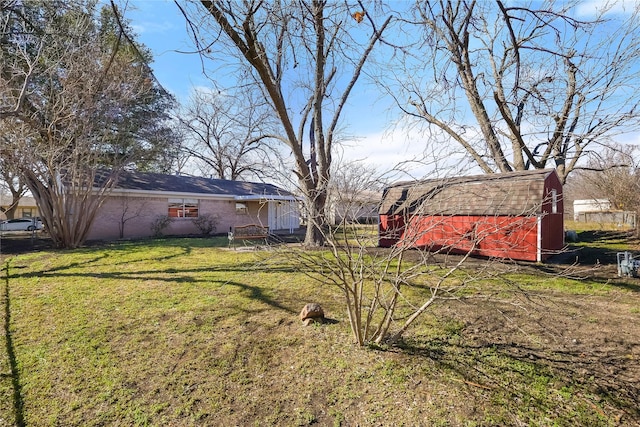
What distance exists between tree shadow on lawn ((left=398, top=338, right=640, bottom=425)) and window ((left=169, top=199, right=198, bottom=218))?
16.5 m

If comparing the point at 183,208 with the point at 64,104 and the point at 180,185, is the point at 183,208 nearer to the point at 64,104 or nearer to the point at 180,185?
the point at 180,185

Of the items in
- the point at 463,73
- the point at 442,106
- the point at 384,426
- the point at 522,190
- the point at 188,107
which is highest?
the point at 188,107

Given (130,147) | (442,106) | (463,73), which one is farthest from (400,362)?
(130,147)

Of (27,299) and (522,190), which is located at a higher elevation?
(522,190)

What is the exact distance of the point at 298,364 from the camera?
127 inches

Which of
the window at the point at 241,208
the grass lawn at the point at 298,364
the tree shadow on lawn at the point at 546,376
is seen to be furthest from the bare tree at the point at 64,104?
the tree shadow on lawn at the point at 546,376

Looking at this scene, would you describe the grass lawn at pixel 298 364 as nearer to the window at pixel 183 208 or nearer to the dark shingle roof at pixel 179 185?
the dark shingle roof at pixel 179 185

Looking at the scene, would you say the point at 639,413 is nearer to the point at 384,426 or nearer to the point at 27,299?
the point at 384,426

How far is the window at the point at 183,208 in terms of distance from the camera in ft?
57.0

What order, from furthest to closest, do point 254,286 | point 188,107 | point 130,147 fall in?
point 188,107, point 130,147, point 254,286

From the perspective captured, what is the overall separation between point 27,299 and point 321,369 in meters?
5.38

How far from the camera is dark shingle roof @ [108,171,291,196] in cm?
1617

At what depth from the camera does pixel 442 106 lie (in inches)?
331

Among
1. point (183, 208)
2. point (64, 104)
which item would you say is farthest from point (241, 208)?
point (64, 104)
